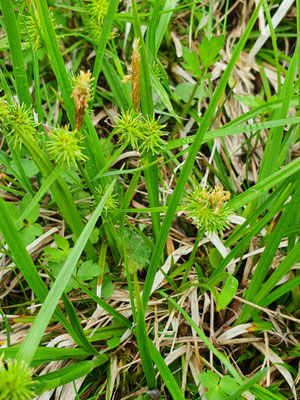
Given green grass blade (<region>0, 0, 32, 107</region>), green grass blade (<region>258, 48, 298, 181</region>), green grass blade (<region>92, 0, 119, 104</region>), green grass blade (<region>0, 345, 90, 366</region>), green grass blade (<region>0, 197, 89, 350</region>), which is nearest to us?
green grass blade (<region>0, 197, 89, 350</region>)

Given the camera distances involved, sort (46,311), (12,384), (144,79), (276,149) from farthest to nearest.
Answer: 1. (276,149)
2. (144,79)
3. (46,311)
4. (12,384)

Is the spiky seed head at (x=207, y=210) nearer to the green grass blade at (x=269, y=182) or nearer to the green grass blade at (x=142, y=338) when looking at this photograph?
the green grass blade at (x=269, y=182)

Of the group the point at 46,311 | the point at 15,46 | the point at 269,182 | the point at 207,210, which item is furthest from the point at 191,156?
the point at 15,46

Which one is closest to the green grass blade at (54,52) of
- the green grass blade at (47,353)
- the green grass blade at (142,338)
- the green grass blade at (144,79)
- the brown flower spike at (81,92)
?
the green grass blade at (144,79)

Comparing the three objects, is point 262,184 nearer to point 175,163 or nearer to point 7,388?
point 175,163

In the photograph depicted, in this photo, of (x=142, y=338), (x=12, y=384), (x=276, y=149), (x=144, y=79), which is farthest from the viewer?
(x=276, y=149)

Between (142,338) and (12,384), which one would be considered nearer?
(12,384)

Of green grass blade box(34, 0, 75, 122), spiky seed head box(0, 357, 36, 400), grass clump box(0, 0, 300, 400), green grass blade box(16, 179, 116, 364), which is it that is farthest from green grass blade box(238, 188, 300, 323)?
spiky seed head box(0, 357, 36, 400)

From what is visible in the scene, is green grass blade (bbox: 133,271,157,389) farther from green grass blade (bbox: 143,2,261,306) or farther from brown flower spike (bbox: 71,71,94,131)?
brown flower spike (bbox: 71,71,94,131)

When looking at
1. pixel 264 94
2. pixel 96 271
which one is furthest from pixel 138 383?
pixel 264 94

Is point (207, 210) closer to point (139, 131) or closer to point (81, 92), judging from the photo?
Answer: point (139, 131)

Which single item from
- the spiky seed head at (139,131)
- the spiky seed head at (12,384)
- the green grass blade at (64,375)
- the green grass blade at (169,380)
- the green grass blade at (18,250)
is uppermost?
the spiky seed head at (139,131)
